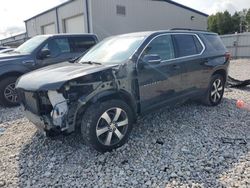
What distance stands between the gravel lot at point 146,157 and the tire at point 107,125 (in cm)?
18

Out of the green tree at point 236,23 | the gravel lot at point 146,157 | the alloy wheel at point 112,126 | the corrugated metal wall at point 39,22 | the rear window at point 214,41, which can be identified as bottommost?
the gravel lot at point 146,157

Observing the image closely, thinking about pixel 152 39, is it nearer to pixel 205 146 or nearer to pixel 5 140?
pixel 205 146

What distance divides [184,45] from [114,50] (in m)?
1.51

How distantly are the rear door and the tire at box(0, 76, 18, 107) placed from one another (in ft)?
14.2

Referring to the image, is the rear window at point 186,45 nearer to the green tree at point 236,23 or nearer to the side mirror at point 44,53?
the side mirror at point 44,53

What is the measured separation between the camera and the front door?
160 inches

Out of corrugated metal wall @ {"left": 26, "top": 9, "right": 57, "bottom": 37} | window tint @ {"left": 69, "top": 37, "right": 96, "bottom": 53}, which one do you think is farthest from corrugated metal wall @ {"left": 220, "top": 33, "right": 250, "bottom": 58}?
window tint @ {"left": 69, "top": 37, "right": 96, "bottom": 53}

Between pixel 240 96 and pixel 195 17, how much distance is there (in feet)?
61.1

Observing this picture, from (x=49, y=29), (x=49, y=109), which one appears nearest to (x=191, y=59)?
(x=49, y=109)

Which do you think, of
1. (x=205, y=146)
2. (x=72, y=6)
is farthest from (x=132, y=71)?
(x=72, y=6)

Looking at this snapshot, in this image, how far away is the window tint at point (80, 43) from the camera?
24.3 feet

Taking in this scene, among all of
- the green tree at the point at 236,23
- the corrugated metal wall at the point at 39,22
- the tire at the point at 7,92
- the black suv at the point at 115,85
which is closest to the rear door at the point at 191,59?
the black suv at the point at 115,85

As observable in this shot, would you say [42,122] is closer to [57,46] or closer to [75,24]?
[57,46]

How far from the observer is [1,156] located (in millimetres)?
3869
